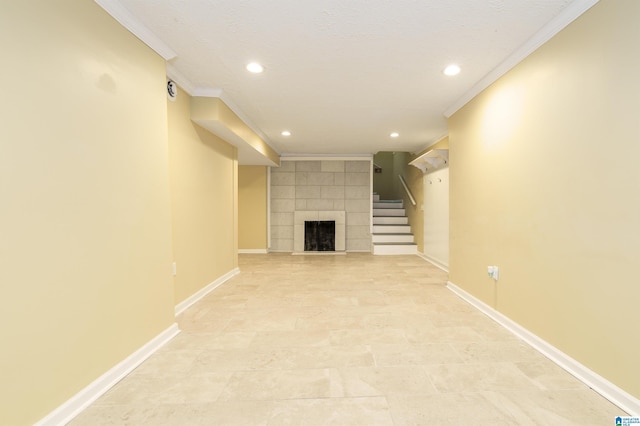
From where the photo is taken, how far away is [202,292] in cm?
347

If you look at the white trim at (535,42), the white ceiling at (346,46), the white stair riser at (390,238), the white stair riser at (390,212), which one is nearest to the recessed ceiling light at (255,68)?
the white ceiling at (346,46)

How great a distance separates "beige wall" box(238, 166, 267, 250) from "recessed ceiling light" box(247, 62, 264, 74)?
4.30m

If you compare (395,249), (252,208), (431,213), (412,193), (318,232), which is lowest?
(395,249)

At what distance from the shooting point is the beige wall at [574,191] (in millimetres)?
1501

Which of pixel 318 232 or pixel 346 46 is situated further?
pixel 318 232

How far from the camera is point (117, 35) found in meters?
1.81

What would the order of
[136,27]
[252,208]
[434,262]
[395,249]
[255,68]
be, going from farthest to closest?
[252,208], [395,249], [434,262], [255,68], [136,27]

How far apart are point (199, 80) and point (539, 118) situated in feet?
10.2

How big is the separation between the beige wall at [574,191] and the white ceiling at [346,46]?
30 cm

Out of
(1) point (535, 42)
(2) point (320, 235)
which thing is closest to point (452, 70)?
(1) point (535, 42)

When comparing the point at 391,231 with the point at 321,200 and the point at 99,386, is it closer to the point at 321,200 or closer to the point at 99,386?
the point at 321,200

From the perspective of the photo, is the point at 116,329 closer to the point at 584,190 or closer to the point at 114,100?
the point at 114,100

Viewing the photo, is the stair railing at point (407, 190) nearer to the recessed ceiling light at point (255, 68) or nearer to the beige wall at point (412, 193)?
the beige wall at point (412, 193)

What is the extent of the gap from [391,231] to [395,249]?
2.05ft
